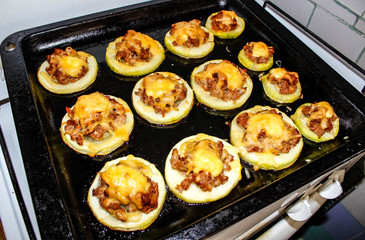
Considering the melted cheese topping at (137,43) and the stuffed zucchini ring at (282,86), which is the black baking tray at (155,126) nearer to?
the stuffed zucchini ring at (282,86)

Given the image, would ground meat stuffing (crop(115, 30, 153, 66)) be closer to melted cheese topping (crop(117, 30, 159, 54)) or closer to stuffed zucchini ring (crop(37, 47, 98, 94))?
melted cheese topping (crop(117, 30, 159, 54))

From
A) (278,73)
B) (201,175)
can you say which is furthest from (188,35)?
(201,175)

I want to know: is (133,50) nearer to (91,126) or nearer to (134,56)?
A: (134,56)

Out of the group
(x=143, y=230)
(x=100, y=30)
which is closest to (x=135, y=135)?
(x=143, y=230)

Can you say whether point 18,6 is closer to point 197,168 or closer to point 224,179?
point 197,168

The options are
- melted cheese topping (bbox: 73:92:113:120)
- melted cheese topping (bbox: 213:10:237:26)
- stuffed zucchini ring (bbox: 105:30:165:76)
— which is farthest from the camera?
melted cheese topping (bbox: 213:10:237:26)

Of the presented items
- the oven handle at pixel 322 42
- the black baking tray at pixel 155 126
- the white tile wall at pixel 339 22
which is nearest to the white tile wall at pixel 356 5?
the white tile wall at pixel 339 22

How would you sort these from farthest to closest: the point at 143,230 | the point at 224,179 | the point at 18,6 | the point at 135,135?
the point at 18,6
the point at 135,135
the point at 224,179
the point at 143,230

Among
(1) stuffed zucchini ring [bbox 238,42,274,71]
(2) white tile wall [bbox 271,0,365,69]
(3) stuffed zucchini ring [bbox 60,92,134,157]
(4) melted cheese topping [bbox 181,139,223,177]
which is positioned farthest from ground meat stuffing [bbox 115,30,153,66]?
(2) white tile wall [bbox 271,0,365,69]
